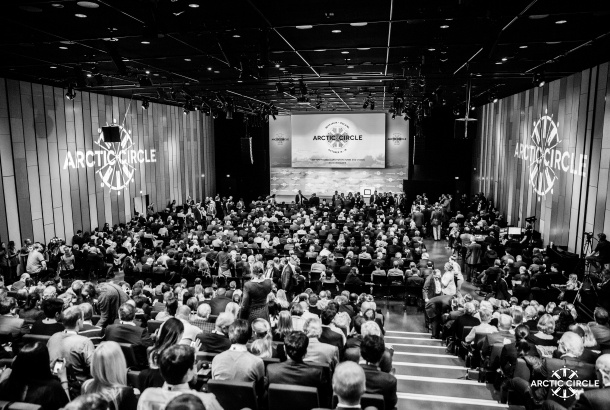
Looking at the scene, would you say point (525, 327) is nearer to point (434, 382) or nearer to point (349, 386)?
point (434, 382)

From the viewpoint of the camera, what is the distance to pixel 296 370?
3.49 m

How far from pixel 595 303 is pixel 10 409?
9.29 metres

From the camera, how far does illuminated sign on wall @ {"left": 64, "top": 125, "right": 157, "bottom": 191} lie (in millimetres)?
15008

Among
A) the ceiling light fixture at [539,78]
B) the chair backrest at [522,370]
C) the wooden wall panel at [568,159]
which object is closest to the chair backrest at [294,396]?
the chair backrest at [522,370]

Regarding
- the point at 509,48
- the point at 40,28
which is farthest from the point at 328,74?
the point at 40,28

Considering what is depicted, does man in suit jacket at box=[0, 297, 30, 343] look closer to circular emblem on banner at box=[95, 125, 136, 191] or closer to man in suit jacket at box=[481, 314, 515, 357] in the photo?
man in suit jacket at box=[481, 314, 515, 357]

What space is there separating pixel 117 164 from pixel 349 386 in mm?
16504

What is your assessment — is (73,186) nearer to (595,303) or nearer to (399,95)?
(399,95)

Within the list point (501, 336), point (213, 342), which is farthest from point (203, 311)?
point (501, 336)

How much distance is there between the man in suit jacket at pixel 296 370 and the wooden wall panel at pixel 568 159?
910 centimetres

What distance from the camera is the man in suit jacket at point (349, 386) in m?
2.66

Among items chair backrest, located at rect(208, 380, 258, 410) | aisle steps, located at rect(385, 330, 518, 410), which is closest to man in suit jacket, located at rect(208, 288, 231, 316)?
aisle steps, located at rect(385, 330, 518, 410)

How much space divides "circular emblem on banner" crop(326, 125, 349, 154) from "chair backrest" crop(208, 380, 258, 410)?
916 inches

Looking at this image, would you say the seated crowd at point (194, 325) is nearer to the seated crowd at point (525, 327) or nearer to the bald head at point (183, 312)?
the bald head at point (183, 312)
